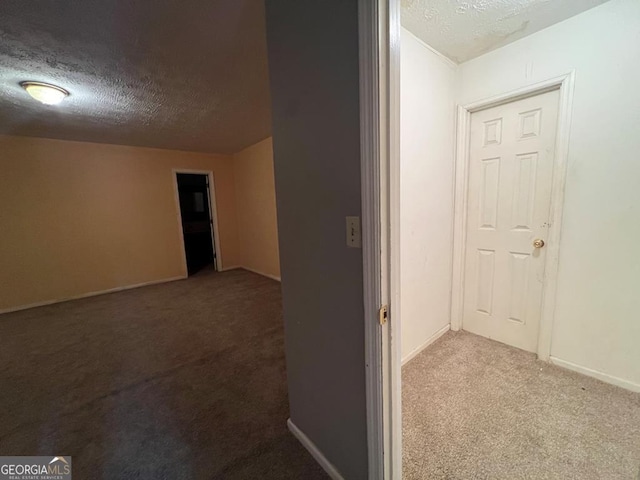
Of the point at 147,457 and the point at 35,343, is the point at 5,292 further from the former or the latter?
the point at 147,457

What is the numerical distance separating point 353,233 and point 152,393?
1.92 m

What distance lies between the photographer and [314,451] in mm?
1240

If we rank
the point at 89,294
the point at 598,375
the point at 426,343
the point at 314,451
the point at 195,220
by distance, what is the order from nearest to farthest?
1. the point at 314,451
2. the point at 598,375
3. the point at 426,343
4. the point at 89,294
5. the point at 195,220

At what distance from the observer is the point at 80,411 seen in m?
1.60

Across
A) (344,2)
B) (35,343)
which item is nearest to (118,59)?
(344,2)

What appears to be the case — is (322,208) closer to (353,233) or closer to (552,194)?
(353,233)

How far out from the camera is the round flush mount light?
6.52 feet

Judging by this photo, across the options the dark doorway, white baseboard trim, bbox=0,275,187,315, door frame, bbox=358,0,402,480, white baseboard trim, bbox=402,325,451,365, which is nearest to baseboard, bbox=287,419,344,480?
door frame, bbox=358,0,402,480

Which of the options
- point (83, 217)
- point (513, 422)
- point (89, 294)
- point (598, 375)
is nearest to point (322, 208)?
point (513, 422)

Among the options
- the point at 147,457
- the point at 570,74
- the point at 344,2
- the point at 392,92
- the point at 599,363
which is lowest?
the point at 147,457

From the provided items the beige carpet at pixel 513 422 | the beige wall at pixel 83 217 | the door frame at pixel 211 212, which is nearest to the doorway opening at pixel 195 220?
the door frame at pixel 211 212

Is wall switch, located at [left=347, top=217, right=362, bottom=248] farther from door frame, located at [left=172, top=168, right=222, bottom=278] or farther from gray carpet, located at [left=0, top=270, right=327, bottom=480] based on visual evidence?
door frame, located at [left=172, top=168, right=222, bottom=278]

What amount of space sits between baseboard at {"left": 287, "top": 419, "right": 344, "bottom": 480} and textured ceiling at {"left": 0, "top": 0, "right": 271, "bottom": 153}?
91.6 inches

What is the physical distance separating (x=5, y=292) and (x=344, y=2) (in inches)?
200
